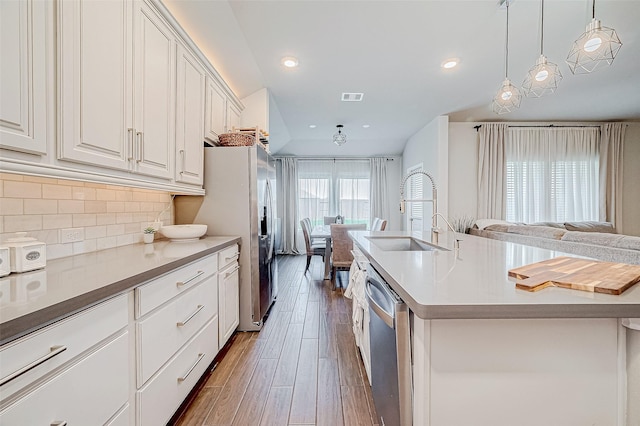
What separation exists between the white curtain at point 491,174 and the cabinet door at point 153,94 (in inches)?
194

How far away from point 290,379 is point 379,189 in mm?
5512

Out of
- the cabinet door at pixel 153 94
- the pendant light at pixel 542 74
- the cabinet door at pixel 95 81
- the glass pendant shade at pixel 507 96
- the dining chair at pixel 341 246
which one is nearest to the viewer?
the cabinet door at pixel 95 81

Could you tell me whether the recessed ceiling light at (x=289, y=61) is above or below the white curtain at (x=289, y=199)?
above

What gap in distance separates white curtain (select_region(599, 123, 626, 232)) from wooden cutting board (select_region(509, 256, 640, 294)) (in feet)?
18.4

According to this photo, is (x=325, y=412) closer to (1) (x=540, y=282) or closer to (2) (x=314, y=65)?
(1) (x=540, y=282)

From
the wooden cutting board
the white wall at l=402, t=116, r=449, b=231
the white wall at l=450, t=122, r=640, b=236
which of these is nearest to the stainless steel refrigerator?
the wooden cutting board

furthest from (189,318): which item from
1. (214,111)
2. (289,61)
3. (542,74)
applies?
(542,74)

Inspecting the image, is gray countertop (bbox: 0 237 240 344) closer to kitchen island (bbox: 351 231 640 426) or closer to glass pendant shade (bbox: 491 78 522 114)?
kitchen island (bbox: 351 231 640 426)

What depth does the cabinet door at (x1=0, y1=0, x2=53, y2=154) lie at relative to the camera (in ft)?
2.84

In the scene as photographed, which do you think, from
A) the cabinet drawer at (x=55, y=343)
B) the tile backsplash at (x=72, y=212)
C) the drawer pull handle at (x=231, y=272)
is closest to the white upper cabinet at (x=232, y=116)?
the tile backsplash at (x=72, y=212)

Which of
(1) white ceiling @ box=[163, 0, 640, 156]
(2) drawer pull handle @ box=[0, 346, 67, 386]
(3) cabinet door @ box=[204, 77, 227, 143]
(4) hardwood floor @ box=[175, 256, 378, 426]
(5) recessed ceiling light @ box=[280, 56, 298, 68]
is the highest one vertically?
(1) white ceiling @ box=[163, 0, 640, 156]

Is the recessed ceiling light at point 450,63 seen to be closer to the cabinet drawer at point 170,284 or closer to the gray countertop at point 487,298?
the gray countertop at point 487,298

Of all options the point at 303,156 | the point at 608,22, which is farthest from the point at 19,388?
the point at 303,156

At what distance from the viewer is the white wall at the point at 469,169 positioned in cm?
481
